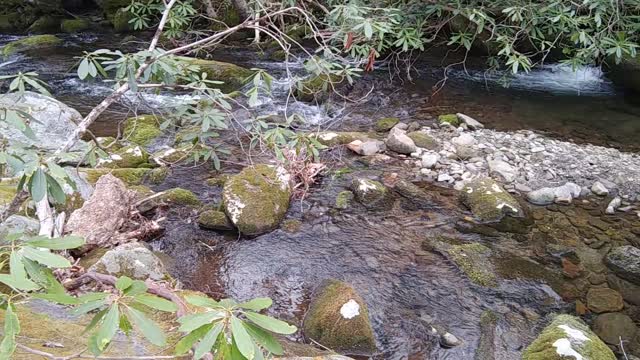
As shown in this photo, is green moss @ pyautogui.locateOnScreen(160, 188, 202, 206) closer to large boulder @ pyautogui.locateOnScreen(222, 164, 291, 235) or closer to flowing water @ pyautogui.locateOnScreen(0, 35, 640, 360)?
flowing water @ pyautogui.locateOnScreen(0, 35, 640, 360)

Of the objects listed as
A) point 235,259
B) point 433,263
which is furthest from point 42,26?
point 433,263

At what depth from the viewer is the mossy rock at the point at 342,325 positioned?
3205 mm

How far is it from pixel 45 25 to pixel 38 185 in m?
15.5

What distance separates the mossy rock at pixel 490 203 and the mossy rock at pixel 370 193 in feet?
2.96

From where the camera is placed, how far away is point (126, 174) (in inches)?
208

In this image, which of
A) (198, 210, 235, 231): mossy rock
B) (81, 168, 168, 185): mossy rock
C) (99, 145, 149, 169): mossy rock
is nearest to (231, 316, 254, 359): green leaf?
(198, 210, 235, 231): mossy rock

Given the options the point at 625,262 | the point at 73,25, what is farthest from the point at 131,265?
the point at 73,25

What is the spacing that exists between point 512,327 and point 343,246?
1.61 meters

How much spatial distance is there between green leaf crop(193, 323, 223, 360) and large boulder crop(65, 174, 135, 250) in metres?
3.12

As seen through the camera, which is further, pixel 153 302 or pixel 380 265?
pixel 380 265

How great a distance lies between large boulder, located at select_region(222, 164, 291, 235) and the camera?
4.55m

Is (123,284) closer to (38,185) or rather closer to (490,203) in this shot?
(38,185)

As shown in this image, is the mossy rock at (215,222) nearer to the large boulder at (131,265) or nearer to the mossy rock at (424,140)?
the large boulder at (131,265)

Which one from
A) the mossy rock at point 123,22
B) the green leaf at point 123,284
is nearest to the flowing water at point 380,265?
the green leaf at point 123,284
